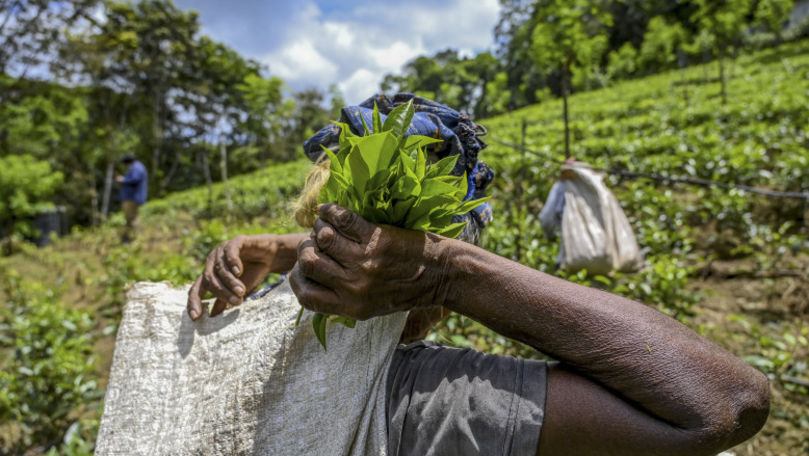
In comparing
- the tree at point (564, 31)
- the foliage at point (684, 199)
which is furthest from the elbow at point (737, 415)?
the tree at point (564, 31)

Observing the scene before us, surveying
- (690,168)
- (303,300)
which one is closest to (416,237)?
(303,300)

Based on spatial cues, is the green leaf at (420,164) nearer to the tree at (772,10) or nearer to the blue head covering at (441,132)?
the blue head covering at (441,132)

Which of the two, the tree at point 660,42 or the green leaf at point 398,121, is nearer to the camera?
the green leaf at point 398,121

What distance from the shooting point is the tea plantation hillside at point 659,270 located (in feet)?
9.49

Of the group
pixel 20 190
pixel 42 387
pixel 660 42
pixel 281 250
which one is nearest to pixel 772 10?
pixel 660 42

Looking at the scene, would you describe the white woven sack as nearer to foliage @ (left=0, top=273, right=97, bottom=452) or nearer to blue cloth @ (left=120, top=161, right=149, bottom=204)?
foliage @ (left=0, top=273, right=97, bottom=452)

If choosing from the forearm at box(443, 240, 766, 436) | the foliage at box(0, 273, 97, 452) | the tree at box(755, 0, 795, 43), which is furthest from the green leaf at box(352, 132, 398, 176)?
the tree at box(755, 0, 795, 43)

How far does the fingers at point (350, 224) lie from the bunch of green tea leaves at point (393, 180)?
4 centimetres

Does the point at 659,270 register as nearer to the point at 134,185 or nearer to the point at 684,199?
the point at 684,199

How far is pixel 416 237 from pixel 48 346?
3.86 metres

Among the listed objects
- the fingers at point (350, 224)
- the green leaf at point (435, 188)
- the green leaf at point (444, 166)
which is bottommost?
the fingers at point (350, 224)

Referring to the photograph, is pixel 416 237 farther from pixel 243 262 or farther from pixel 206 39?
pixel 206 39

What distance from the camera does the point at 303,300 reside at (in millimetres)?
866

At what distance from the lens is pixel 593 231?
11.6 feet
